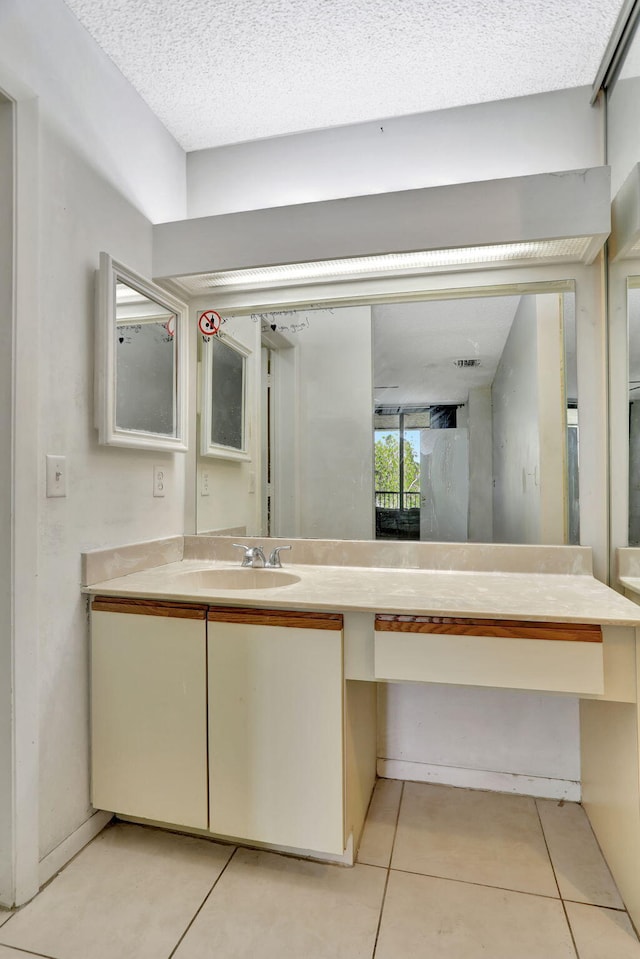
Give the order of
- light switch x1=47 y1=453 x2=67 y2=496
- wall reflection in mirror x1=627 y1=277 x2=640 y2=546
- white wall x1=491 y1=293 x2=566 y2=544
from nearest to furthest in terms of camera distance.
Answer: light switch x1=47 y1=453 x2=67 y2=496
wall reflection in mirror x1=627 y1=277 x2=640 y2=546
white wall x1=491 y1=293 x2=566 y2=544

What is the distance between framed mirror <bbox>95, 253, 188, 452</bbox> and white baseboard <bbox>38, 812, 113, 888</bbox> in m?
1.17

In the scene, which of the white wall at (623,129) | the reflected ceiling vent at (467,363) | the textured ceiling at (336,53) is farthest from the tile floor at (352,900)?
the textured ceiling at (336,53)

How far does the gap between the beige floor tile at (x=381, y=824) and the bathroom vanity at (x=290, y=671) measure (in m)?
0.05

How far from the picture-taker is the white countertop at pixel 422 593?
126 cm

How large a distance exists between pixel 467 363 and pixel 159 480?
124cm

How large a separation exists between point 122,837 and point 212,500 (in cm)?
118

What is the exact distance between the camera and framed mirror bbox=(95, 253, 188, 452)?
1.59 meters

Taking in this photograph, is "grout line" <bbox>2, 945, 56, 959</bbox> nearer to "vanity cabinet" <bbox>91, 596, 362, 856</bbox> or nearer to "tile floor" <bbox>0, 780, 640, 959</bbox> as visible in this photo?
"tile floor" <bbox>0, 780, 640, 959</bbox>

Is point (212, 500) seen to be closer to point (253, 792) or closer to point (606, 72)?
point (253, 792)

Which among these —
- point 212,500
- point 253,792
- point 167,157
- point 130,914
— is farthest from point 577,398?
point 130,914

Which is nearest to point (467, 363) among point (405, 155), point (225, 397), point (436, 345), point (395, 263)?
point (436, 345)

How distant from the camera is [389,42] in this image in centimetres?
162

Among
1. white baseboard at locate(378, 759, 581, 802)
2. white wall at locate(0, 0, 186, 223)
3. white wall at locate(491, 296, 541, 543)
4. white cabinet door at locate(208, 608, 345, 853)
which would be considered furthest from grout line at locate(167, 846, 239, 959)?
white wall at locate(0, 0, 186, 223)

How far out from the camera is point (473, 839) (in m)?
1.58
